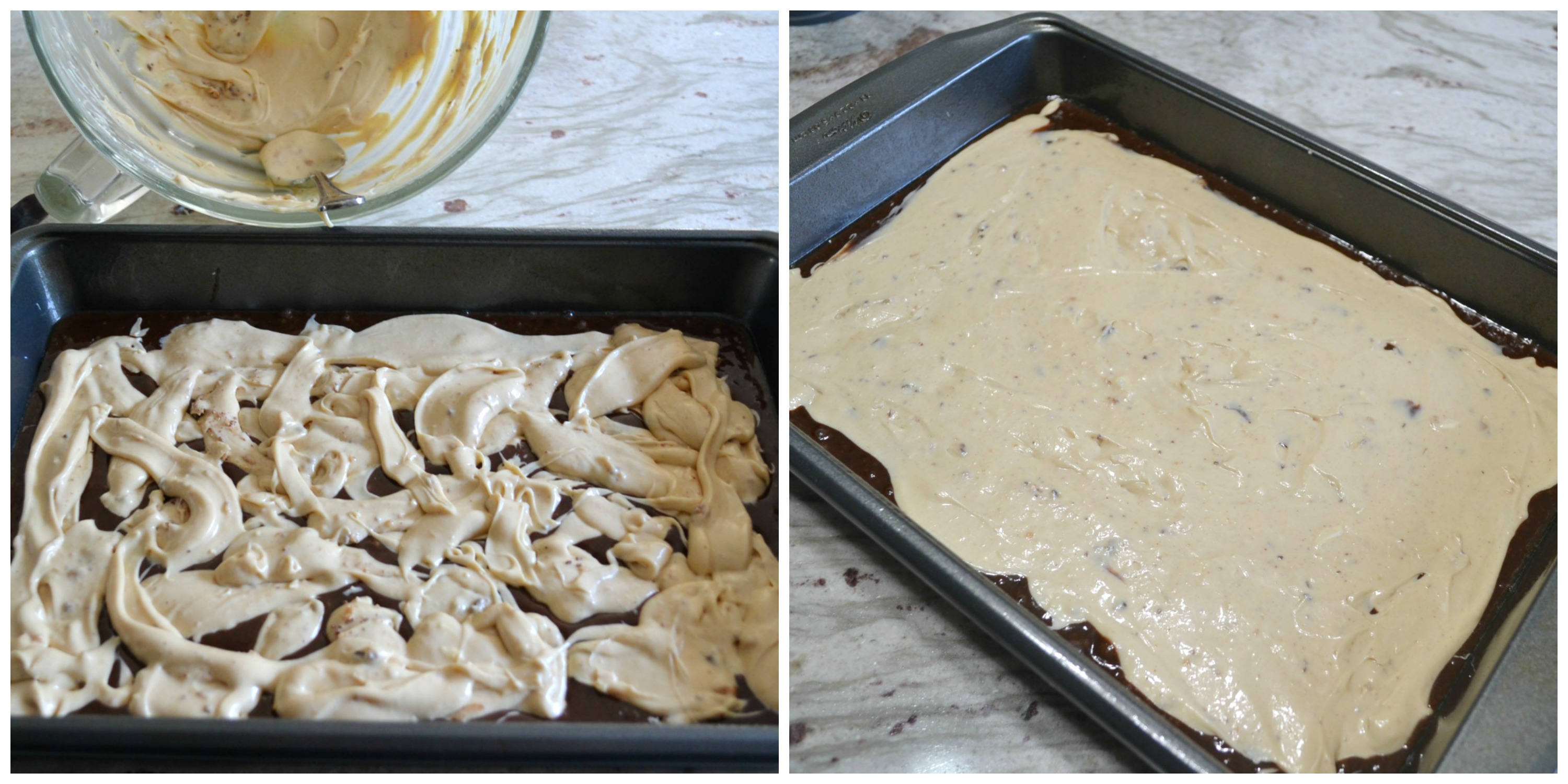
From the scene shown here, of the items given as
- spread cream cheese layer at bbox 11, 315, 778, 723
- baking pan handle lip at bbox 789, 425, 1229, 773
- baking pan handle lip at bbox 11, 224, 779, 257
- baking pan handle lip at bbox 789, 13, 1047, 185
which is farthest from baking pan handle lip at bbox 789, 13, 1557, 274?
baking pan handle lip at bbox 789, 425, 1229, 773

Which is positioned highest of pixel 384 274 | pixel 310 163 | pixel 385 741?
pixel 310 163

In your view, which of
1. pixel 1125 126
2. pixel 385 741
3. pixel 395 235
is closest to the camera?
pixel 385 741

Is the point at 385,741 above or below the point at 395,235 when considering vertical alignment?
below

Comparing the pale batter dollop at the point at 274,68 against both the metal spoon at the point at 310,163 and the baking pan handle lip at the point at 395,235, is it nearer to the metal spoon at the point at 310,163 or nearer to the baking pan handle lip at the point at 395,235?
the metal spoon at the point at 310,163

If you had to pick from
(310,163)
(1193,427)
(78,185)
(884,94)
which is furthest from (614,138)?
(1193,427)

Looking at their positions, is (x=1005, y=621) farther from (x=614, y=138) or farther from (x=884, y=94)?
(x=614, y=138)

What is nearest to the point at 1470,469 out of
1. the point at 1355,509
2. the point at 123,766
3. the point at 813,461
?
the point at 1355,509

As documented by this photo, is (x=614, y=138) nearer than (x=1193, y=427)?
No
